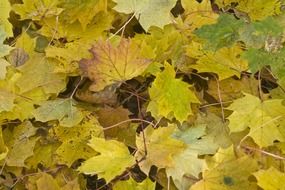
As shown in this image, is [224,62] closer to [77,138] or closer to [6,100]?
[77,138]

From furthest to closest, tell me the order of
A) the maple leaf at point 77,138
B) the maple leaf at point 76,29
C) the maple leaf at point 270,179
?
the maple leaf at point 76,29, the maple leaf at point 77,138, the maple leaf at point 270,179

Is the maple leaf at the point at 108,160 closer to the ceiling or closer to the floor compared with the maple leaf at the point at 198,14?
closer to the floor

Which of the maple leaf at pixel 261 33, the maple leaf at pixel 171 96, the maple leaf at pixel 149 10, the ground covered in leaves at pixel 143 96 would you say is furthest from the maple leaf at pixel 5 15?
the maple leaf at pixel 261 33

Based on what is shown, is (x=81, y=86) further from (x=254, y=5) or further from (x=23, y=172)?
(x=254, y=5)

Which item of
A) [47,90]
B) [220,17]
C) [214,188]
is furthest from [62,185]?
[220,17]

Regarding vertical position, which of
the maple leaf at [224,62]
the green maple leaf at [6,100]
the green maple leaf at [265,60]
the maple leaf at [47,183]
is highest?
the green maple leaf at [265,60]

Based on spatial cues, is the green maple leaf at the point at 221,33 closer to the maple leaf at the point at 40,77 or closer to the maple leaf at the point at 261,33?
the maple leaf at the point at 261,33

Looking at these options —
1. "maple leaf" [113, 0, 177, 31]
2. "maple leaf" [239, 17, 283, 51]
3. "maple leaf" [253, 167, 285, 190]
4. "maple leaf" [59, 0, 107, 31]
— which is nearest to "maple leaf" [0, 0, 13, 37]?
"maple leaf" [59, 0, 107, 31]

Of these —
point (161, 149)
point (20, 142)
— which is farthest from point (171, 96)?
point (20, 142)
